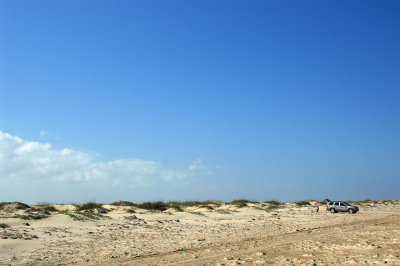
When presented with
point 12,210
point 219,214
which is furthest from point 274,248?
point 12,210

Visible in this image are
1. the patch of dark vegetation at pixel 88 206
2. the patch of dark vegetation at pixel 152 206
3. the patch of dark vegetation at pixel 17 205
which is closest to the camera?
the patch of dark vegetation at pixel 17 205

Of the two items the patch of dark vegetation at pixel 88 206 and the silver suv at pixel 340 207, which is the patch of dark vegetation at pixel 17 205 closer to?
the patch of dark vegetation at pixel 88 206

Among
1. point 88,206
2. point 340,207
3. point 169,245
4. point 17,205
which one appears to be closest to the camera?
point 169,245

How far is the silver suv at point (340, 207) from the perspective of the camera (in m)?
36.2

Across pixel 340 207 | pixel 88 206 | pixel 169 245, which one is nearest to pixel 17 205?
pixel 88 206

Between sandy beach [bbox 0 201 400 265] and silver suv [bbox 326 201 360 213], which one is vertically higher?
silver suv [bbox 326 201 360 213]

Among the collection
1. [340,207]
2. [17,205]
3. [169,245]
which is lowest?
[169,245]

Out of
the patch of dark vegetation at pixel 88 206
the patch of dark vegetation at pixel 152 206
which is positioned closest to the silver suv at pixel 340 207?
the patch of dark vegetation at pixel 152 206

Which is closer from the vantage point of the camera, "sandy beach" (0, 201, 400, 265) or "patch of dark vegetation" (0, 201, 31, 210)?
"sandy beach" (0, 201, 400, 265)

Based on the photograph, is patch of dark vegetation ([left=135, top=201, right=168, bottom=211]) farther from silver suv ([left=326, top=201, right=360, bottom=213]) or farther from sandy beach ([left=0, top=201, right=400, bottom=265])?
silver suv ([left=326, top=201, right=360, bottom=213])

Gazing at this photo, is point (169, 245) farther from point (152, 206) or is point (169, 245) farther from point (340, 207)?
point (340, 207)

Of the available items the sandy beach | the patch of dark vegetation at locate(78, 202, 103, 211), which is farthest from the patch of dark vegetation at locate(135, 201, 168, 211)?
the sandy beach

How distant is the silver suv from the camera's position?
3622 centimetres

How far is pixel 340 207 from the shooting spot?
36.7 metres
